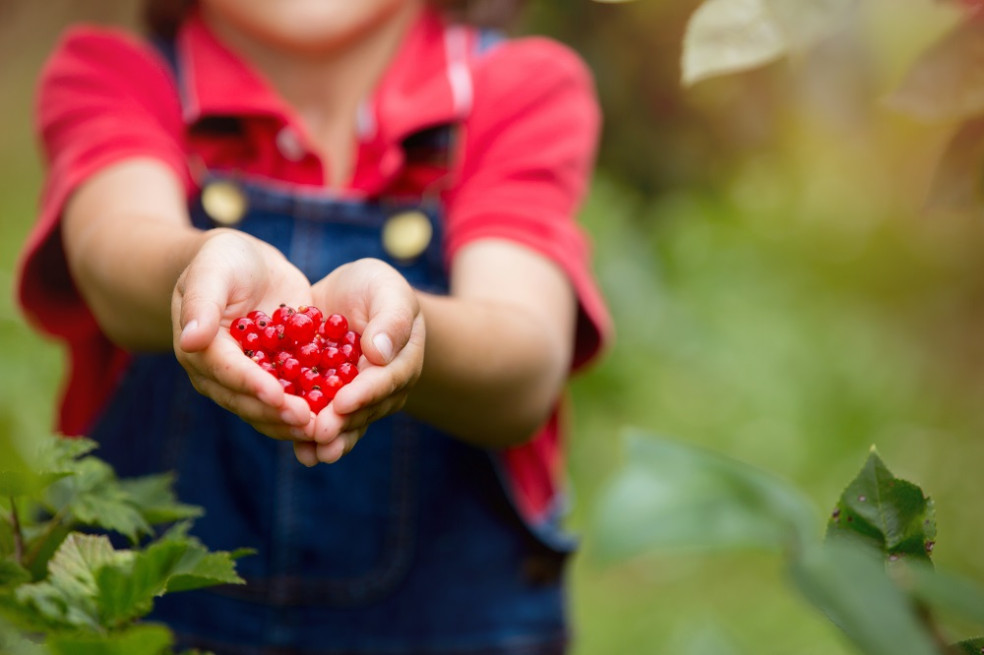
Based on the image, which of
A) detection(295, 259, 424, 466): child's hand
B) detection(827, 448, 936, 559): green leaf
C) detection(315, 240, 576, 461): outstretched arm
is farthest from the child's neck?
detection(827, 448, 936, 559): green leaf

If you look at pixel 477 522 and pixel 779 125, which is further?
pixel 779 125

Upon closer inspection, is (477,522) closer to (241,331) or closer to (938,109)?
(241,331)

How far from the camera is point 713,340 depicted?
2.97 metres

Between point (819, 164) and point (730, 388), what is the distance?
64.5 inches

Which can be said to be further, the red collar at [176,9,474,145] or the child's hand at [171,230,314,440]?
the red collar at [176,9,474,145]

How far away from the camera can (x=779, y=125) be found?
340 cm

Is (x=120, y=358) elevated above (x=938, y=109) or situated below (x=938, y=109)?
below

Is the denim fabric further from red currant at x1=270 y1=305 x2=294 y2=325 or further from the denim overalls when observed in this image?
red currant at x1=270 y1=305 x2=294 y2=325

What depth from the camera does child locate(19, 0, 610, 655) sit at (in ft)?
3.95

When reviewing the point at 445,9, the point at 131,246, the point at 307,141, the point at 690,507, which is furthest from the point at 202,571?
the point at 445,9

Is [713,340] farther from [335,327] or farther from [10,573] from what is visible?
[10,573]

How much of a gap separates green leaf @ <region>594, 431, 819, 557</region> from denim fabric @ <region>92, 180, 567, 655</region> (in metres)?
0.78

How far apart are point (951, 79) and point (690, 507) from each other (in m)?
0.39

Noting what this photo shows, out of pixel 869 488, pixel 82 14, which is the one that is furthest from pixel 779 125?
pixel 869 488
